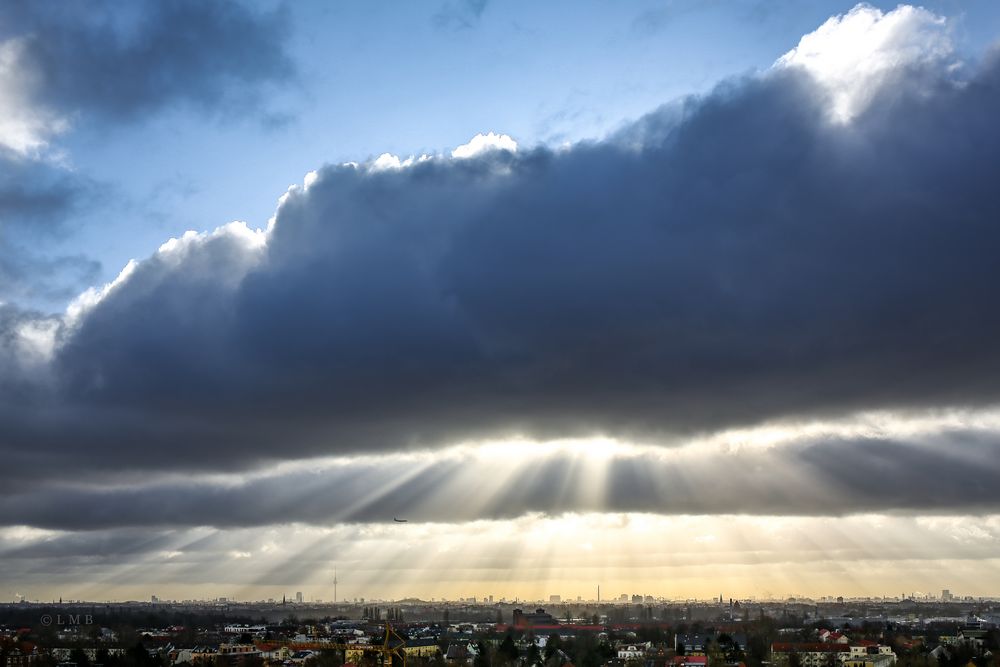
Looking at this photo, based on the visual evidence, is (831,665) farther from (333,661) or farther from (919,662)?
(333,661)

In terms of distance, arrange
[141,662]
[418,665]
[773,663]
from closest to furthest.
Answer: [141,662] < [418,665] < [773,663]

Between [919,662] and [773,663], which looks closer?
[919,662]

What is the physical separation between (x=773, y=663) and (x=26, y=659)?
114 metres

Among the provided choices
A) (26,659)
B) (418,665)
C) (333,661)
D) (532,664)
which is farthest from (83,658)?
(532,664)

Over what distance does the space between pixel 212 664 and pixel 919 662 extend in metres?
104

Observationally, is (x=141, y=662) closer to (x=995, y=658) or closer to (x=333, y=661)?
(x=333, y=661)

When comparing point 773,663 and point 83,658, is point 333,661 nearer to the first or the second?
point 83,658

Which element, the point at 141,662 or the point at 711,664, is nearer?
the point at 141,662

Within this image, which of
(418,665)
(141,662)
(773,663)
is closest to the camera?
(141,662)

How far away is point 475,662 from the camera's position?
191 metres

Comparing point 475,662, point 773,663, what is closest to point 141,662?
point 475,662

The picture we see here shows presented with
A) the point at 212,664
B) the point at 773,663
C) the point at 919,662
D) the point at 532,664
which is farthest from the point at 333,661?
the point at 919,662

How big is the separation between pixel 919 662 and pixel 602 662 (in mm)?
44951

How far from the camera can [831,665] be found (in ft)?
648
